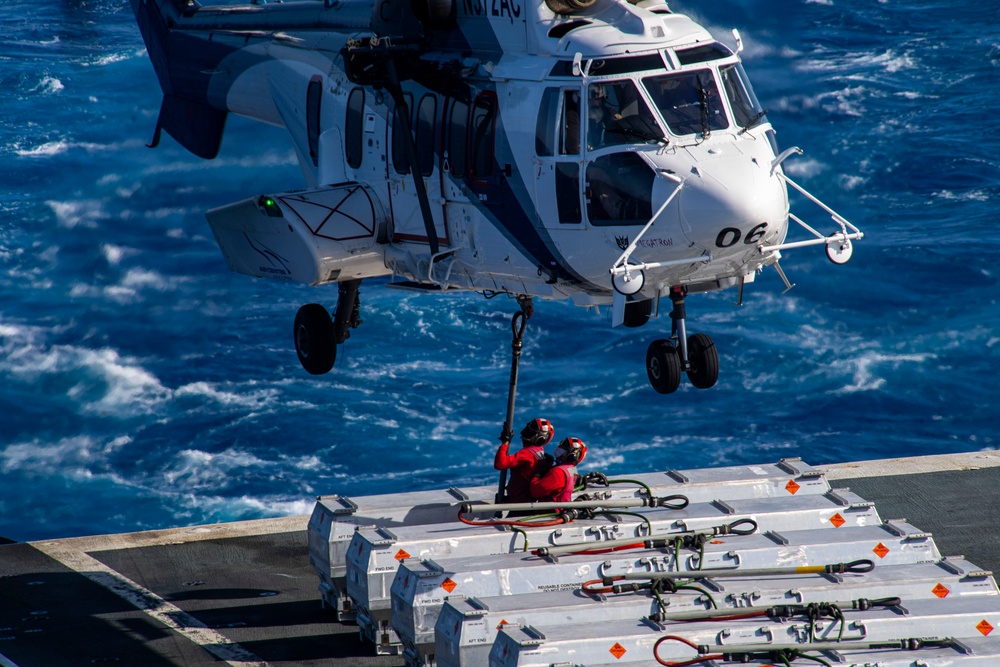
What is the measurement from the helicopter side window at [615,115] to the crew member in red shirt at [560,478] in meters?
4.21

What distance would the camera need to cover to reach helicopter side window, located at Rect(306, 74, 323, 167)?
57.9ft

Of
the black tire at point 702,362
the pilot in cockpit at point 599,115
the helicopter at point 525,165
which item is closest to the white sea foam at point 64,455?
the helicopter at point 525,165

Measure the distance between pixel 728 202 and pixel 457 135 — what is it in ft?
11.6

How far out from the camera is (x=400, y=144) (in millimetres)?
15922

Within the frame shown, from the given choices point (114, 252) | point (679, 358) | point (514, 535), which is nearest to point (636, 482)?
point (514, 535)

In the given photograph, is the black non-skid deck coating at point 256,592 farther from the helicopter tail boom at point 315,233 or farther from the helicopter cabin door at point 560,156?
the helicopter cabin door at point 560,156

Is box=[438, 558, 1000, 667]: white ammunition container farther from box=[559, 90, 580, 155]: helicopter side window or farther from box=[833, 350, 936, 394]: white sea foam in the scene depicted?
box=[833, 350, 936, 394]: white sea foam

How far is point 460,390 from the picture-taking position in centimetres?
4197

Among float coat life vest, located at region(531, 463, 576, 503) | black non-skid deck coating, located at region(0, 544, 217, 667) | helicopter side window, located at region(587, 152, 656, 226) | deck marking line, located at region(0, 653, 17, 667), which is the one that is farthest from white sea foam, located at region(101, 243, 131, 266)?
helicopter side window, located at region(587, 152, 656, 226)

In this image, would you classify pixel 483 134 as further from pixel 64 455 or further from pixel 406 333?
pixel 406 333

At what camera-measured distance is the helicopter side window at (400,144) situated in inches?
620

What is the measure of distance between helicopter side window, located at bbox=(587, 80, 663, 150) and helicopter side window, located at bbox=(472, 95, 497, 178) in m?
1.36

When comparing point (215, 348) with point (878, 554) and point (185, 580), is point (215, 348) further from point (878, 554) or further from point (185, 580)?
point (878, 554)

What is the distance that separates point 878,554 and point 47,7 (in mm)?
51293
